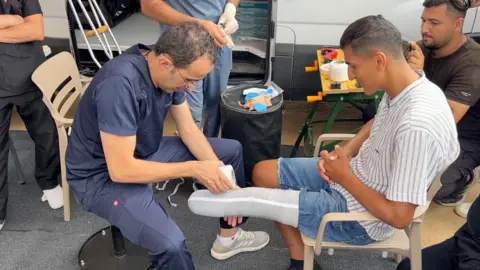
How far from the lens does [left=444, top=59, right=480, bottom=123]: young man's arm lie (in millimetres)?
2238

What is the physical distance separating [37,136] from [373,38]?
5.97ft

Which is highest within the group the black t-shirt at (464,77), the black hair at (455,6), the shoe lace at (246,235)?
the black hair at (455,6)

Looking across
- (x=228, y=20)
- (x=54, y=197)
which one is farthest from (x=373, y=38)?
(x=54, y=197)

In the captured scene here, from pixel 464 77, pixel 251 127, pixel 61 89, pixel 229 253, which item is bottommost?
pixel 229 253

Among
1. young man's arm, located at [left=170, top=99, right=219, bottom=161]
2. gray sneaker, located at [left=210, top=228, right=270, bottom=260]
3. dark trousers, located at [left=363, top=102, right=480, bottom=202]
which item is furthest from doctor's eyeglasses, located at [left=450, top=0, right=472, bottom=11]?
gray sneaker, located at [left=210, top=228, right=270, bottom=260]

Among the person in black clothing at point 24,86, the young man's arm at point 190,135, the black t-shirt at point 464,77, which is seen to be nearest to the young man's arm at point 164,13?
the young man's arm at point 190,135

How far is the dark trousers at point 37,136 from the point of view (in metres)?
2.39

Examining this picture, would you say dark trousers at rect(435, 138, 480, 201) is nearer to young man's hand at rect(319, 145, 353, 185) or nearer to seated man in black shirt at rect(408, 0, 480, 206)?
seated man in black shirt at rect(408, 0, 480, 206)

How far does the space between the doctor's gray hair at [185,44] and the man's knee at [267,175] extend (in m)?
0.63

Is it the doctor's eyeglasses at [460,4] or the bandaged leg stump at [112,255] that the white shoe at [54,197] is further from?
the doctor's eyeglasses at [460,4]

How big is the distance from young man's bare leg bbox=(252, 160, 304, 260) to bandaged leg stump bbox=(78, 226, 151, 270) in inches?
25.9

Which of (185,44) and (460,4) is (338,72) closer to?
(460,4)

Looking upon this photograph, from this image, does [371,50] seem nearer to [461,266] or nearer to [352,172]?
[352,172]

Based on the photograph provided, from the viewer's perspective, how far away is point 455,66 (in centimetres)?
231
